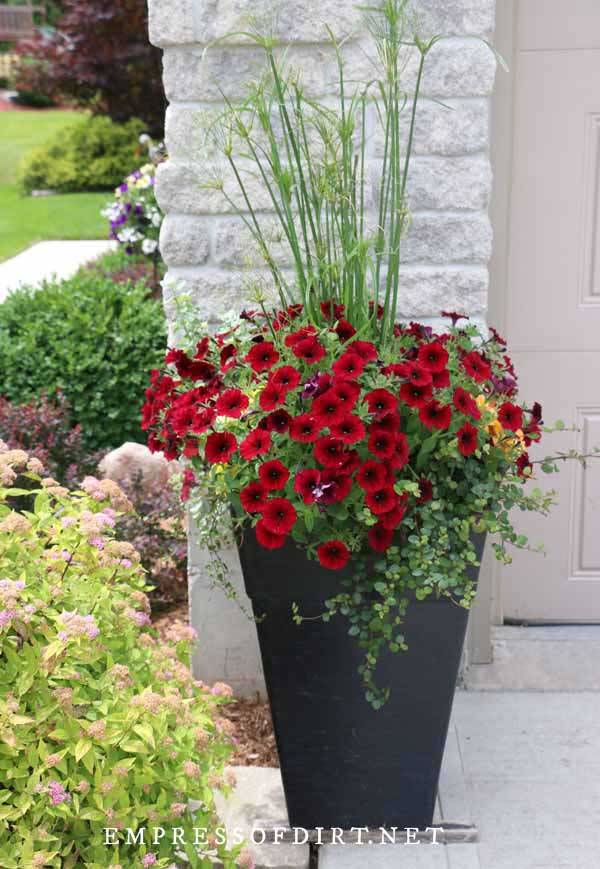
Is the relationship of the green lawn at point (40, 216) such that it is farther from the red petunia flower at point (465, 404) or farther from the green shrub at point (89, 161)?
the red petunia flower at point (465, 404)

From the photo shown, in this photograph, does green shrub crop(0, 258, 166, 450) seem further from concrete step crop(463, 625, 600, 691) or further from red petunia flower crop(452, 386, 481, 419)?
red petunia flower crop(452, 386, 481, 419)

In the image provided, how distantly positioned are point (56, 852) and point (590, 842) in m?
1.36

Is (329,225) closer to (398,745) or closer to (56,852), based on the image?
(398,745)

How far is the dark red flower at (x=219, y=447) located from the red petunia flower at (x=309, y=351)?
24 centimetres

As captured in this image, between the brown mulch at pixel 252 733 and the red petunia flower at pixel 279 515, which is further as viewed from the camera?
the brown mulch at pixel 252 733

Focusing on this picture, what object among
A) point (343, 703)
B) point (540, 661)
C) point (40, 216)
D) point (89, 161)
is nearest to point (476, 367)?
point (343, 703)

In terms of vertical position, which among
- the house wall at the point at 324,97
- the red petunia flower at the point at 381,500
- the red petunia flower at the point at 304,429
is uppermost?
the house wall at the point at 324,97

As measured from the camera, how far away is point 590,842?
2.66 m

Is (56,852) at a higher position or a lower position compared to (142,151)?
lower

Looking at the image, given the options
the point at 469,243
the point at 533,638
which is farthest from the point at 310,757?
the point at 469,243

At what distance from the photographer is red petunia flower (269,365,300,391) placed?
2.38 metres

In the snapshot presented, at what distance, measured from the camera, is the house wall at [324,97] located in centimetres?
287

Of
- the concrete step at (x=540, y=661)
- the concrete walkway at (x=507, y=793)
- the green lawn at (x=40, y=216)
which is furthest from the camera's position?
the green lawn at (x=40, y=216)

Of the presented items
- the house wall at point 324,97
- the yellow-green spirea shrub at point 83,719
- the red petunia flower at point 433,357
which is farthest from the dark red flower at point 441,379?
the yellow-green spirea shrub at point 83,719
